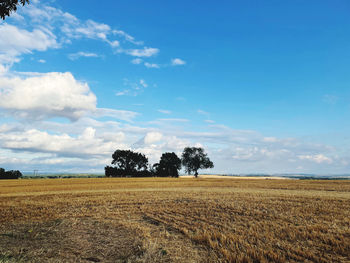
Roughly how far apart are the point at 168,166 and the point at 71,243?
108580mm

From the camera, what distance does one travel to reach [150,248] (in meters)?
8.79

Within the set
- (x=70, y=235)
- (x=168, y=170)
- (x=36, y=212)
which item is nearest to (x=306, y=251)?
(x=70, y=235)

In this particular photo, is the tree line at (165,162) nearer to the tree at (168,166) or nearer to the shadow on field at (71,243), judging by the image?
the tree at (168,166)

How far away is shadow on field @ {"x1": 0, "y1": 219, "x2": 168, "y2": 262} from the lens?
8.30 meters

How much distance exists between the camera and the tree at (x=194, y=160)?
382 ft

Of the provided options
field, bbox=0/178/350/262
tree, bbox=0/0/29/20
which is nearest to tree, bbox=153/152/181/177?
field, bbox=0/178/350/262

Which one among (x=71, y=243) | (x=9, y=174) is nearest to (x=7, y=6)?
(x=71, y=243)

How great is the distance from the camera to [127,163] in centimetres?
11644

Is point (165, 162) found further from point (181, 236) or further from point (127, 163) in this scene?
point (181, 236)

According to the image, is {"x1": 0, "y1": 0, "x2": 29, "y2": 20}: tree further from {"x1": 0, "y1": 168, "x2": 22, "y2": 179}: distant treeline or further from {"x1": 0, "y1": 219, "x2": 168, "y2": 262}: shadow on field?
{"x1": 0, "y1": 168, "x2": 22, "y2": 179}: distant treeline

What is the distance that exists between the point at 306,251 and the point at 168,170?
110993mm

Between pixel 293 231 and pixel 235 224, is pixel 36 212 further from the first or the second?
pixel 293 231

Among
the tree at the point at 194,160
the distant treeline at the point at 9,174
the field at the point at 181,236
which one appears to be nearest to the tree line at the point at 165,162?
the tree at the point at 194,160

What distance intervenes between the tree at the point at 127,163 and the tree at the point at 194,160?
20379 millimetres
